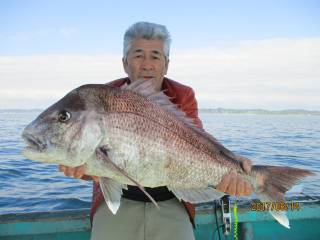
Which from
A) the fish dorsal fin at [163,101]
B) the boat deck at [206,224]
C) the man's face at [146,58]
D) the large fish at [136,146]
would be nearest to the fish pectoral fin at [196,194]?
the large fish at [136,146]

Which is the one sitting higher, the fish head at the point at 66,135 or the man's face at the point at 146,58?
the man's face at the point at 146,58

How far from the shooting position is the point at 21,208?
7.93m

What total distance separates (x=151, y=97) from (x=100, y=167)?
0.80 meters

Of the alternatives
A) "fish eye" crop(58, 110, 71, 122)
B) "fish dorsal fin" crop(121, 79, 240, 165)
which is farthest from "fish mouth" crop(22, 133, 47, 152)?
"fish dorsal fin" crop(121, 79, 240, 165)

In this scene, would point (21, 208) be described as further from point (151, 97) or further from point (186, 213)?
point (151, 97)

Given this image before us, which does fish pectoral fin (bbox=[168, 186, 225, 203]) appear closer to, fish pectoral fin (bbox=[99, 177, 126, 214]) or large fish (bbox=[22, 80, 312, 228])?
large fish (bbox=[22, 80, 312, 228])

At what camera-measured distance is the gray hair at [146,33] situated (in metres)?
4.11

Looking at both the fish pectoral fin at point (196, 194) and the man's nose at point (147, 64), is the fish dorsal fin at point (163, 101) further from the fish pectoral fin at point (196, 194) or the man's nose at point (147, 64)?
the man's nose at point (147, 64)

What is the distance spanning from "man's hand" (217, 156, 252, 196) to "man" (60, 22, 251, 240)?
2.35ft

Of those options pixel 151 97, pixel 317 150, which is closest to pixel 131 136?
pixel 151 97

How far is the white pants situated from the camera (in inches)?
149

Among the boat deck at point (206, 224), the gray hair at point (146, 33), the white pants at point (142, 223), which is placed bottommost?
the boat deck at point (206, 224)

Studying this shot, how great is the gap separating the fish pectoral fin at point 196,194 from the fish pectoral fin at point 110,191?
462 millimetres

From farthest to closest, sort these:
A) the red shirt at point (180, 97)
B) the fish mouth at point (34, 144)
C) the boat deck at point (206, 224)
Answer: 1. the boat deck at point (206, 224)
2. the red shirt at point (180, 97)
3. the fish mouth at point (34, 144)
